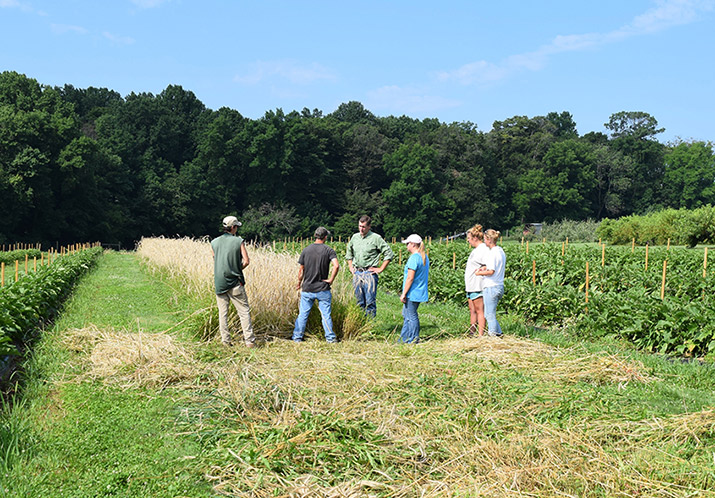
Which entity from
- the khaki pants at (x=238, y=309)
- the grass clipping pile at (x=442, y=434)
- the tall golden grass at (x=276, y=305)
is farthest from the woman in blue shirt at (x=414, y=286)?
the khaki pants at (x=238, y=309)

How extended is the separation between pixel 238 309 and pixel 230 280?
40 centimetres

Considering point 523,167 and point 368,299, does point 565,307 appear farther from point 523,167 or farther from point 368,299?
point 523,167

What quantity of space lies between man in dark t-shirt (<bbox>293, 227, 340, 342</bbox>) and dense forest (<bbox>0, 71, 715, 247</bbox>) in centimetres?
3856

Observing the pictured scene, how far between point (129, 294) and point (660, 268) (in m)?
12.9

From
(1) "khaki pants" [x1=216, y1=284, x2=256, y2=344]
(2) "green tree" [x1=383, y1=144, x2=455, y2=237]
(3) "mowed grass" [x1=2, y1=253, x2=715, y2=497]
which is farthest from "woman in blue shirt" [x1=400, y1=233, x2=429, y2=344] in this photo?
(2) "green tree" [x1=383, y1=144, x2=455, y2=237]

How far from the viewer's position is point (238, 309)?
293 inches

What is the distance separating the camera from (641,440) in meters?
4.41

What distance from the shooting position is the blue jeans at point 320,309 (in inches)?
311

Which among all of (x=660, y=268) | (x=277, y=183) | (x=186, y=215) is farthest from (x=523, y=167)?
(x=660, y=268)

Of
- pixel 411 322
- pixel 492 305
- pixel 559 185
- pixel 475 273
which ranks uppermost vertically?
pixel 559 185

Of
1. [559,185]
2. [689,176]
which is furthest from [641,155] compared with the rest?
[559,185]

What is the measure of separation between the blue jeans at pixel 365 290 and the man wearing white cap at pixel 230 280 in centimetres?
200

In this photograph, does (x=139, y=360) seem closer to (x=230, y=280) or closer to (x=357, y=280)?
(x=230, y=280)

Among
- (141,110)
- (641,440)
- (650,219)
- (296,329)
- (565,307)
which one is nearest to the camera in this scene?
(641,440)
